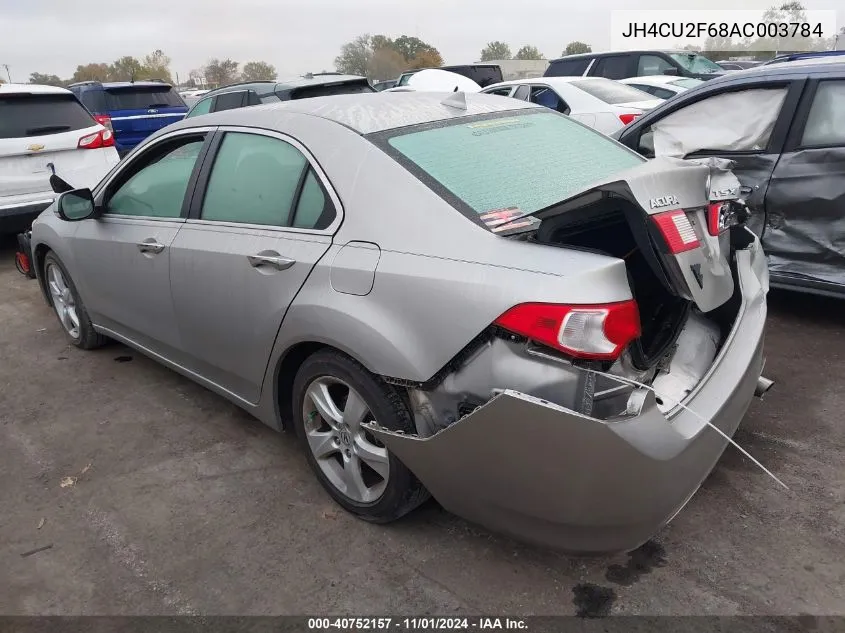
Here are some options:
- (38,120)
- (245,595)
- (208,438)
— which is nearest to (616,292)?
(245,595)

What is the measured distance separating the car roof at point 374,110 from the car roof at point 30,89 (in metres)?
4.67

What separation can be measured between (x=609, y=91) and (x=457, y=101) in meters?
6.56

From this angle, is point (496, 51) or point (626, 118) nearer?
point (626, 118)

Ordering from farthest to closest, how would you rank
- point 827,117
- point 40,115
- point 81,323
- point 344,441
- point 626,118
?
1. point 626,118
2. point 40,115
3. point 81,323
4. point 827,117
5. point 344,441

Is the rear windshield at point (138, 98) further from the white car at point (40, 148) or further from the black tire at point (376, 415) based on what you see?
Result: the black tire at point (376, 415)

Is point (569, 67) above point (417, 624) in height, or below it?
above

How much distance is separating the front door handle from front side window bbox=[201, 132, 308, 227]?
148mm

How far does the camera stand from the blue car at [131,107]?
11.4 metres

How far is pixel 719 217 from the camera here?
8.21 feet

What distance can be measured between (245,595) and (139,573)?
45cm

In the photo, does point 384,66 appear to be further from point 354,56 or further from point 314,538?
point 314,538

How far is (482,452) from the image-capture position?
202 centimetres

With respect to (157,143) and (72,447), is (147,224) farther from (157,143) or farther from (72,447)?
(72,447)

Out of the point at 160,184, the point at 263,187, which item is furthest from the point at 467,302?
the point at 160,184
